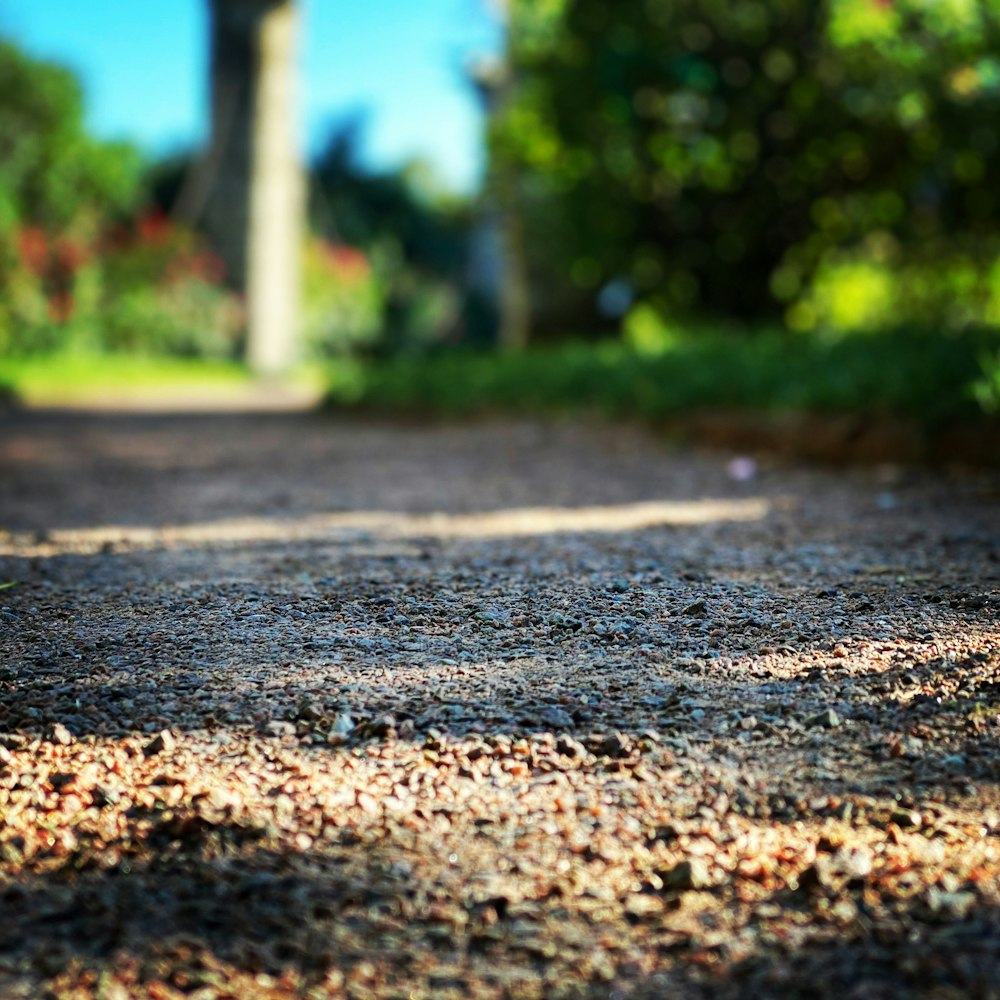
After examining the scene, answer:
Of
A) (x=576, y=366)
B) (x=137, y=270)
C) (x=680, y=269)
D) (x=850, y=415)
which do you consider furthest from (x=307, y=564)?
(x=137, y=270)

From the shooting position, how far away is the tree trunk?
11164mm

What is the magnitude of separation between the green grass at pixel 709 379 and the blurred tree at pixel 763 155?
46.6 inches

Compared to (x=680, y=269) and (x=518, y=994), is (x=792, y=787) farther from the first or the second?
(x=680, y=269)

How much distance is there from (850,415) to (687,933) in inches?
140

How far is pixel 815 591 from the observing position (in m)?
2.18

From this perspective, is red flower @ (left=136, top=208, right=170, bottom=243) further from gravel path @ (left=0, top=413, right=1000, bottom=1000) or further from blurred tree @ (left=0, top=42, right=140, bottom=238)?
gravel path @ (left=0, top=413, right=1000, bottom=1000)

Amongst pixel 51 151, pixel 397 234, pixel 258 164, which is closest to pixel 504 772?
pixel 258 164

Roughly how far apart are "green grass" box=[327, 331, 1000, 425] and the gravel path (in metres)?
1.68

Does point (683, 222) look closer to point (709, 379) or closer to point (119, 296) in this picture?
point (709, 379)

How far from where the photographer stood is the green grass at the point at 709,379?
4.23 m

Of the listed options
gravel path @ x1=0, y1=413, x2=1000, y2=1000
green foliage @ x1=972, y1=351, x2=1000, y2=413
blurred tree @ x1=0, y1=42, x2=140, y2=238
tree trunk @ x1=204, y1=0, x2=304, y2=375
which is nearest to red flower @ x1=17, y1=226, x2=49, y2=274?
blurred tree @ x1=0, y1=42, x2=140, y2=238

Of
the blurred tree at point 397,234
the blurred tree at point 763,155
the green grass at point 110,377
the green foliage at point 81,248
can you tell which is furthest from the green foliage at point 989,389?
the blurred tree at point 397,234

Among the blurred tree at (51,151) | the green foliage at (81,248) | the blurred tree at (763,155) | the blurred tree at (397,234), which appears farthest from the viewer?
the blurred tree at (397,234)

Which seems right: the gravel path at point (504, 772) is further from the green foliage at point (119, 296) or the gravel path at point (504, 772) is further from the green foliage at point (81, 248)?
the green foliage at point (81, 248)
